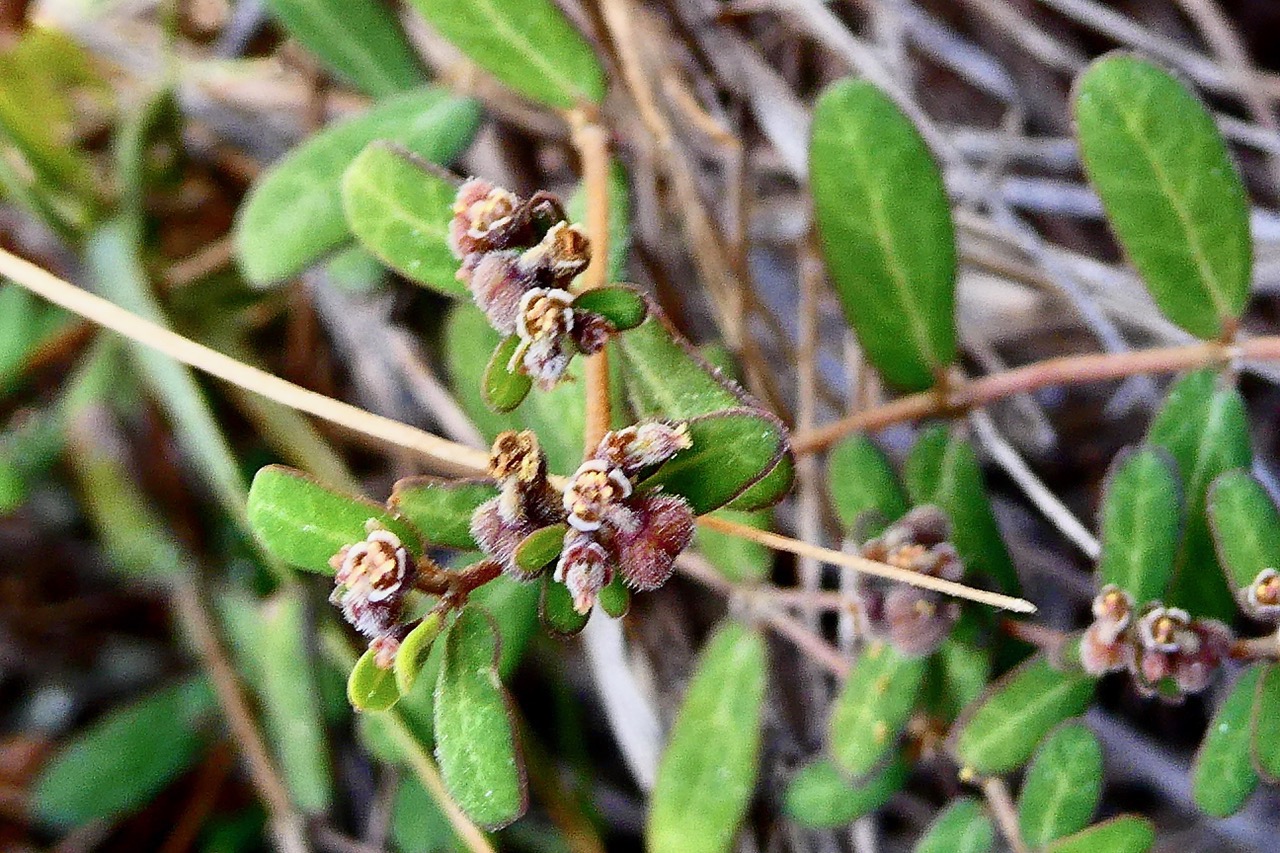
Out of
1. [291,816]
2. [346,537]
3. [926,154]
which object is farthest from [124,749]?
[926,154]

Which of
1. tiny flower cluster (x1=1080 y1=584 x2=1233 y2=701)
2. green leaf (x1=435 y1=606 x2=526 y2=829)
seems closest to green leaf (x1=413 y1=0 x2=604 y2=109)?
green leaf (x1=435 y1=606 x2=526 y2=829)

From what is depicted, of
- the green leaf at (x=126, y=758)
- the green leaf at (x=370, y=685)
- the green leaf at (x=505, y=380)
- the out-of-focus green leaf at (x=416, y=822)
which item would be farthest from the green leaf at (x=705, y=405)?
the green leaf at (x=126, y=758)

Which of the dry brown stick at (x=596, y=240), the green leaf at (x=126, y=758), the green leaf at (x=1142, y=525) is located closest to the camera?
the dry brown stick at (x=596, y=240)

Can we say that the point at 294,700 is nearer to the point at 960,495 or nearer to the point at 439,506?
the point at 439,506

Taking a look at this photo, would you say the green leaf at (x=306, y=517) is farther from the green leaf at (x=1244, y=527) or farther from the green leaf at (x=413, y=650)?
the green leaf at (x=1244, y=527)

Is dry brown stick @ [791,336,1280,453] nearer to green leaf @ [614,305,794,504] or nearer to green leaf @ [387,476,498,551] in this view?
green leaf @ [614,305,794,504]

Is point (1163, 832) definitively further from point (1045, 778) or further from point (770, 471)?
point (770, 471)
